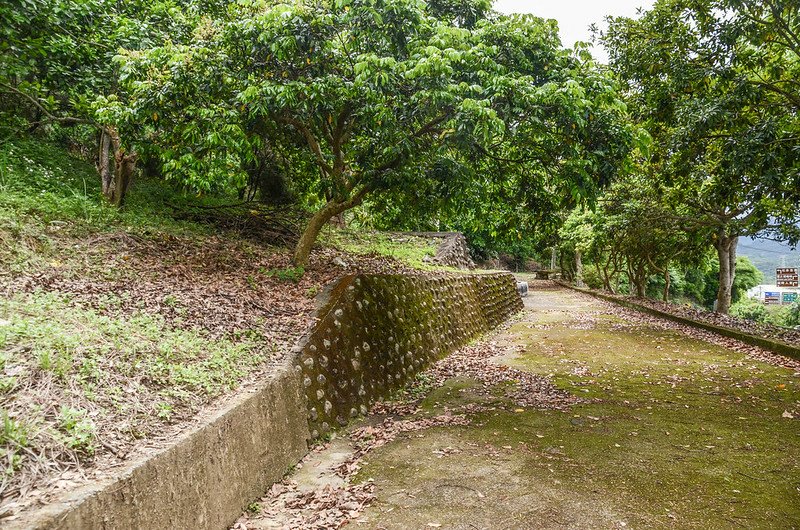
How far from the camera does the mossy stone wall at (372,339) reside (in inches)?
208

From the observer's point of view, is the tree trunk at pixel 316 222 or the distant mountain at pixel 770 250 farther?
the distant mountain at pixel 770 250

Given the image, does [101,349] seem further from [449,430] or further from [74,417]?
[449,430]

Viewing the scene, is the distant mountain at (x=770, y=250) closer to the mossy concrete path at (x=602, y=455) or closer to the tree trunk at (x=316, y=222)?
the mossy concrete path at (x=602, y=455)

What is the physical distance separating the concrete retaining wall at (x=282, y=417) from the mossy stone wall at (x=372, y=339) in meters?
0.02

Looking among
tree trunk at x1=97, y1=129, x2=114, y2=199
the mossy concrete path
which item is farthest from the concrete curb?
tree trunk at x1=97, y1=129, x2=114, y2=199

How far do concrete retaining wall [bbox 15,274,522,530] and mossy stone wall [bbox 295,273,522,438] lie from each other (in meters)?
0.02

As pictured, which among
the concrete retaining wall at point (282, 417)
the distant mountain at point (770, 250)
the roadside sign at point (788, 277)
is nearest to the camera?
the concrete retaining wall at point (282, 417)

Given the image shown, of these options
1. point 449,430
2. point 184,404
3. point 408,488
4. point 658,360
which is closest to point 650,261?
point 658,360

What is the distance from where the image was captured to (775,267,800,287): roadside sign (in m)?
23.9

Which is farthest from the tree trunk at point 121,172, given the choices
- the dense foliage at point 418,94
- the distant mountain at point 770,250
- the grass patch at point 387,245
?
the distant mountain at point 770,250

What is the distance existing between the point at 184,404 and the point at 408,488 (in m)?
1.95

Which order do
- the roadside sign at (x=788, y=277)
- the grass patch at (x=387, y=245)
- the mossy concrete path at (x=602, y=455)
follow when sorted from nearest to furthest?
the mossy concrete path at (x=602, y=455) < the grass patch at (x=387, y=245) < the roadside sign at (x=788, y=277)

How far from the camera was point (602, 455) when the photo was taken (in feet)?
14.7

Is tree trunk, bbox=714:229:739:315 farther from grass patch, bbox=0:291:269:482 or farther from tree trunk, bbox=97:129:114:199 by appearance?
tree trunk, bbox=97:129:114:199
